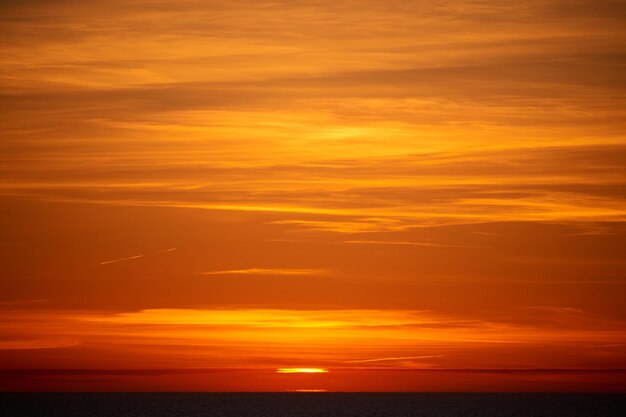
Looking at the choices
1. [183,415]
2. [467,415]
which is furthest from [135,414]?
[467,415]

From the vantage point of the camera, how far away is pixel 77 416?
147500 millimetres

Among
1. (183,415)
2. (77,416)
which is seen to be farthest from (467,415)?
(77,416)

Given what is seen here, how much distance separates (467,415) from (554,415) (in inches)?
536

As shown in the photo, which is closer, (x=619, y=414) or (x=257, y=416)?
(x=257, y=416)

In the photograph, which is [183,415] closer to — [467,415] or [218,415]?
[218,415]

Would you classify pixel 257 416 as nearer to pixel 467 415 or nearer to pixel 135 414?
pixel 135 414

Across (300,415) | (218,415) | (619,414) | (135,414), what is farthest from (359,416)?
(619,414)

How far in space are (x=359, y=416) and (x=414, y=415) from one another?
12798 mm

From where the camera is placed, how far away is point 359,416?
478 feet

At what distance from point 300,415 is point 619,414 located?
168 feet

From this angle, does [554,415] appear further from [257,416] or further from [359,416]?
[257,416]

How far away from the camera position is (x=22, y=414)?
14888 centimetres

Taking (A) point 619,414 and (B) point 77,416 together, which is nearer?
(B) point 77,416

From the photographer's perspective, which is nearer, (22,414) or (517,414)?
(22,414)
